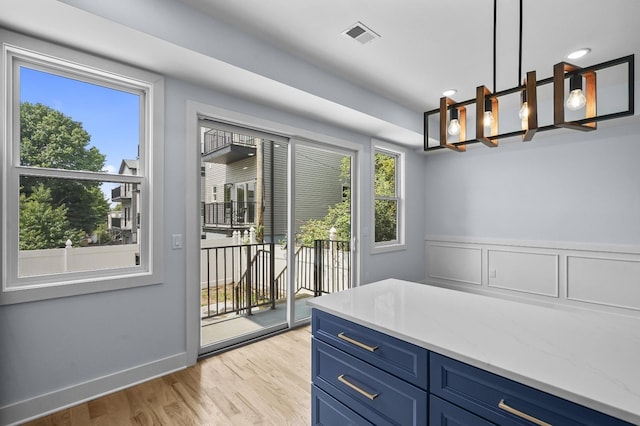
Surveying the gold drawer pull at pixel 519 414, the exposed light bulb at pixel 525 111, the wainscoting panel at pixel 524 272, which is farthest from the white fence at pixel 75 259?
the wainscoting panel at pixel 524 272

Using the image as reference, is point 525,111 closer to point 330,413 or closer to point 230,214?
point 330,413

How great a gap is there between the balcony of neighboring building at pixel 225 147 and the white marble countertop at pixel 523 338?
78.2 inches

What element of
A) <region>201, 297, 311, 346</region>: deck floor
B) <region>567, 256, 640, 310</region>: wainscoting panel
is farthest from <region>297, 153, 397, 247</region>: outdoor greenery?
<region>567, 256, 640, 310</region>: wainscoting panel

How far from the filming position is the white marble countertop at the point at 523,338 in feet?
2.89

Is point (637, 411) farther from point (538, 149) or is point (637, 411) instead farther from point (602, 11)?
Result: point (538, 149)

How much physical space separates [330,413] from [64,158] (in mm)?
2408

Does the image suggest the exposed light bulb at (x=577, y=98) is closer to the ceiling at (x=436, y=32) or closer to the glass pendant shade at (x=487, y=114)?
the glass pendant shade at (x=487, y=114)

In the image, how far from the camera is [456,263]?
17.1 feet

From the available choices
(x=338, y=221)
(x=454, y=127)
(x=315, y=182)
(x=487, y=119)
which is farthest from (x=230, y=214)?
(x=487, y=119)

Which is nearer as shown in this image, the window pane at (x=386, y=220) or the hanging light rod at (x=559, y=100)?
the hanging light rod at (x=559, y=100)

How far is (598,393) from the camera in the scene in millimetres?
842

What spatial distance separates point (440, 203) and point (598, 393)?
15.9 feet

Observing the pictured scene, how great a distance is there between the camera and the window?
480 cm

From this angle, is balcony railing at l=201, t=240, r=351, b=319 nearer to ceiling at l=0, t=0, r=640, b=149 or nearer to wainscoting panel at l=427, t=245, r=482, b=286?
ceiling at l=0, t=0, r=640, b=149
